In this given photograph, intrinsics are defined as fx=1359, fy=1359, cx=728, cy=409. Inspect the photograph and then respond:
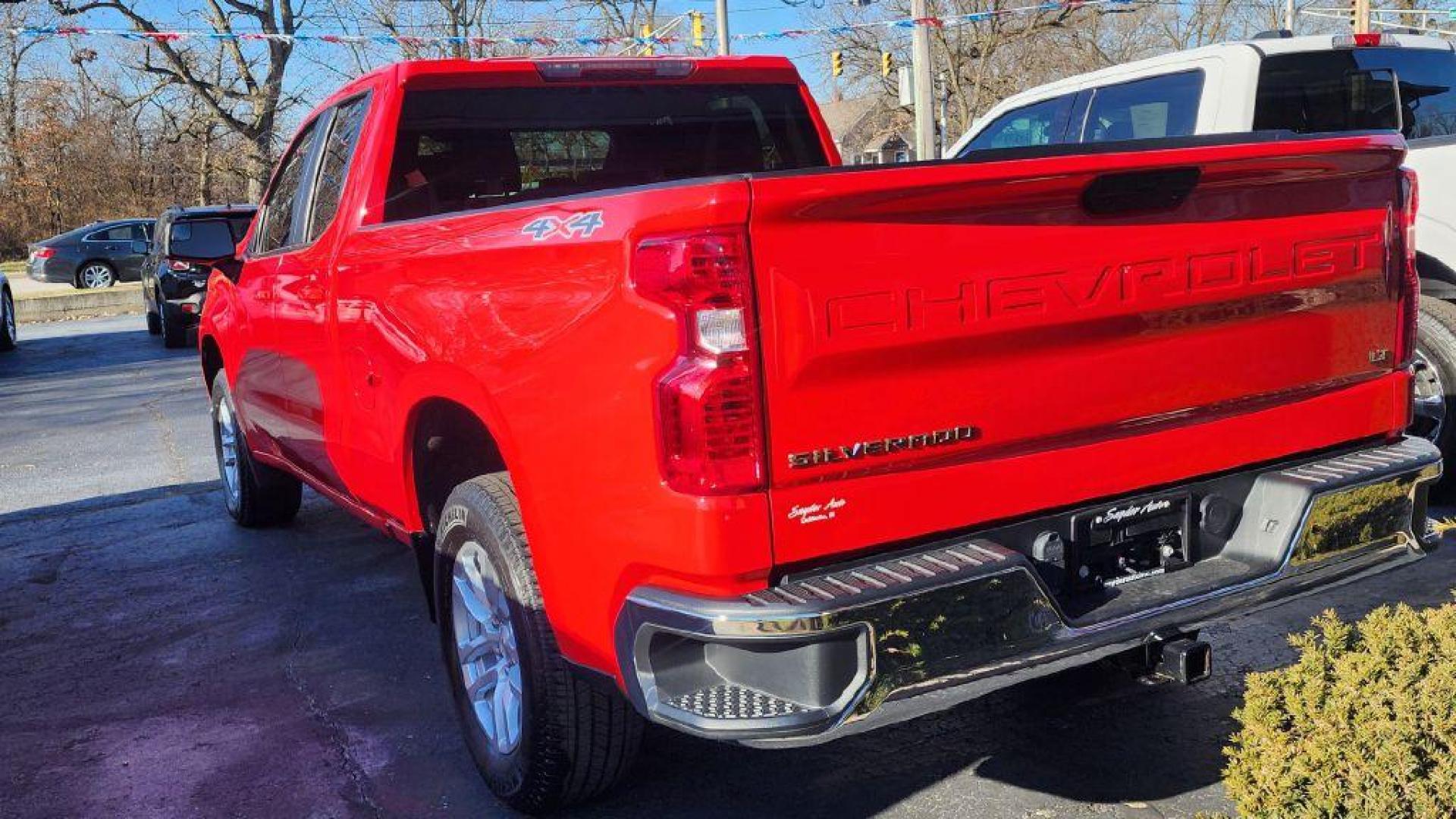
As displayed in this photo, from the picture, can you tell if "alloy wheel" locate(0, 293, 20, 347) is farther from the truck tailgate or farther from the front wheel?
the truck tailgate

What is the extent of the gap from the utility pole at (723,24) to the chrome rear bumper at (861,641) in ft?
83.5

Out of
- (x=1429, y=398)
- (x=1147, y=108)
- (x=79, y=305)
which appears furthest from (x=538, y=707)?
(x=79, y=305)

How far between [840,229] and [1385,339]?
1.72 metres

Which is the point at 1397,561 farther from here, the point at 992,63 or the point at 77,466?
the point at 992,63

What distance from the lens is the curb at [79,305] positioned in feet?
80.1

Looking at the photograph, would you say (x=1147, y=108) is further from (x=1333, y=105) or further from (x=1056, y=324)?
(x=1056, y=324)

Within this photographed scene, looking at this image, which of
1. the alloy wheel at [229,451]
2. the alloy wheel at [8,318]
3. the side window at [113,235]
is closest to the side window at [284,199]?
the alloy wheel at [229,451]

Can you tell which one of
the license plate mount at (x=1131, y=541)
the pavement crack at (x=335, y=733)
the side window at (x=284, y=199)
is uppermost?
the side window at (x=284, y=199)

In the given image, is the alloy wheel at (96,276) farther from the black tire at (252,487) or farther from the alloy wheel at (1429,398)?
the alloy wheel at (1429,398)

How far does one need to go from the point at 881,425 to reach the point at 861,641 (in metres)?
0.43

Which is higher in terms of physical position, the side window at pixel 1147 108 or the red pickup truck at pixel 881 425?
the side window at pixel 1147 108

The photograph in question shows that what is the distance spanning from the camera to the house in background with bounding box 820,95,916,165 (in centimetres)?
6094

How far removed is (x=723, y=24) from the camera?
90.9 ft

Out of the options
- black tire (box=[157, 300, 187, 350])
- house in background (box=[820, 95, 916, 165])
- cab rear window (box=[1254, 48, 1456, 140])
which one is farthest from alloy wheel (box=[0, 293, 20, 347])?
house in background (box=[820, 95, 916, 165])
